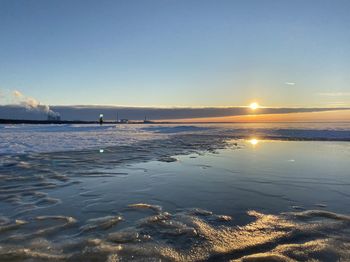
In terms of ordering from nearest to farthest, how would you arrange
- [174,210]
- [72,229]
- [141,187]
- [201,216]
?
1. [72,229]
2. [201,216]
3. [174,210]
4. [141,187]

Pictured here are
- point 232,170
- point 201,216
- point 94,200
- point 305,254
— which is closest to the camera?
point 305,254

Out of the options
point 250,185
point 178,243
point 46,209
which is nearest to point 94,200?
point 46,209

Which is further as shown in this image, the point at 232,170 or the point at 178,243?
the point at 232,170

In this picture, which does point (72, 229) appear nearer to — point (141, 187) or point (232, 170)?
point (141, 187)

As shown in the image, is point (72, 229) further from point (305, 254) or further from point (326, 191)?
point (326, 191)

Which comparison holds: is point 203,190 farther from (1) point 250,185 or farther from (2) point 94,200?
(2) point 94,200

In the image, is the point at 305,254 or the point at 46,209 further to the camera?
the point at 46,209

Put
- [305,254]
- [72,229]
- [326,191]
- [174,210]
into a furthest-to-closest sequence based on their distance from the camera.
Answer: [326,191]
[174,210]
[72,229]
[305,254]

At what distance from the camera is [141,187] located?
267 inches

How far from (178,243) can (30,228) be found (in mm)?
2001

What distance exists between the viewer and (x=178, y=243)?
12.3 feet

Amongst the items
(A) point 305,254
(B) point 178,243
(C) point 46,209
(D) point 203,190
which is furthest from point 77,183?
(A) point 305,254

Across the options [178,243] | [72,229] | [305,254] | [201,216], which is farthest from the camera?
[201,216]

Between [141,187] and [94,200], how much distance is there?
134 centimetres
